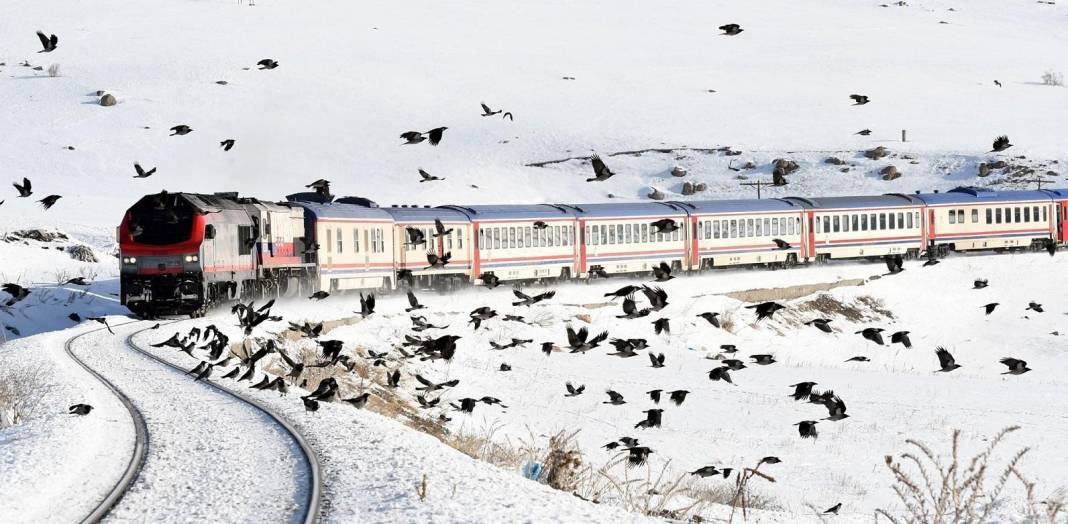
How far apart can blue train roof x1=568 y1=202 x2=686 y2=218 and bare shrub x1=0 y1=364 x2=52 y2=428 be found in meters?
27.0

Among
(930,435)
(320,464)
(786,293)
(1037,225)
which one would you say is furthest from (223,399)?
(1037,225)

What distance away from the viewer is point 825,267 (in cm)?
5103

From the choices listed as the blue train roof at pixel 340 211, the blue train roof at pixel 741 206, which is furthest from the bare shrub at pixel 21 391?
the blue train roof at pixel 741 206

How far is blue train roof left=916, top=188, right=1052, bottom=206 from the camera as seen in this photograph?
5588cm

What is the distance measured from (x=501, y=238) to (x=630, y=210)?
5.91 meters

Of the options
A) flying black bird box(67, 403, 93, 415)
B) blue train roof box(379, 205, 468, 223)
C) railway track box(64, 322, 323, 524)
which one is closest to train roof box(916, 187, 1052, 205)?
blue train roof box(379, 205, 468, 223)

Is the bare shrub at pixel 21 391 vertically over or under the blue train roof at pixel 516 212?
under

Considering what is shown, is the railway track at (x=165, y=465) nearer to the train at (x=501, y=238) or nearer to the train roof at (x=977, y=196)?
the train at (x=501, y=238)

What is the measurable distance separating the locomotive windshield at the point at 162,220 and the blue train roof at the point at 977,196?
3353cm

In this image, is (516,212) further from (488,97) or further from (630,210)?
(488,97)

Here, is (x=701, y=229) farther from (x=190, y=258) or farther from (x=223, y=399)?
(x=223, y=399)

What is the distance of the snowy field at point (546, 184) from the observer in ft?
54.4

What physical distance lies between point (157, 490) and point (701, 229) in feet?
126

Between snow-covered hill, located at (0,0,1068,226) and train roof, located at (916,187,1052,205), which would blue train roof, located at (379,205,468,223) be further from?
snow-covered hill, located at (0,0,1068,226)
